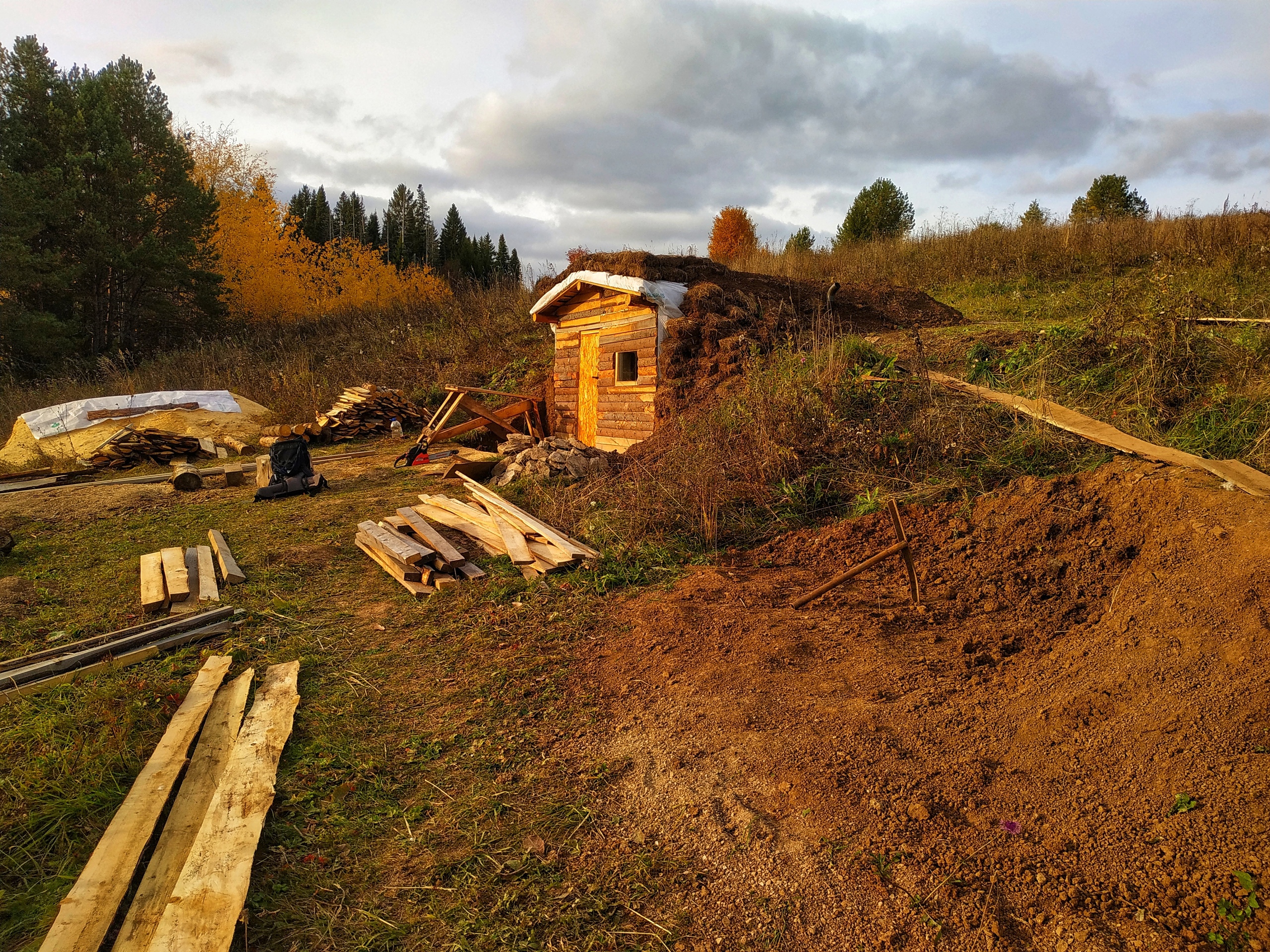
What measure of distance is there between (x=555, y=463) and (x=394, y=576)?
3763 mm

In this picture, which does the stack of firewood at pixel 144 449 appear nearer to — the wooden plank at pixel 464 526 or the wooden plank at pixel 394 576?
the wooden plank at pixel 464 526

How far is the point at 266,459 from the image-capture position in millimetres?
11516

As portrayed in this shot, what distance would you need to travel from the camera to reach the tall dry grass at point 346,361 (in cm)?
1858

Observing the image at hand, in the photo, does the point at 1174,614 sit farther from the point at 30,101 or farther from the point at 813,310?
the point at 30,101

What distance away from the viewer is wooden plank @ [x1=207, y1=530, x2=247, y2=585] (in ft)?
22.1

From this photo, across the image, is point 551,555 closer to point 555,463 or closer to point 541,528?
point 541,528

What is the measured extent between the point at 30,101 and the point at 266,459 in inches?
824

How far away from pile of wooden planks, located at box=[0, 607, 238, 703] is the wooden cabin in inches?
285

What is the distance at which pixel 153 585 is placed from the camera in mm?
6230

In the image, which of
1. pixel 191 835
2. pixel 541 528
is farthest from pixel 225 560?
pixel 191 835

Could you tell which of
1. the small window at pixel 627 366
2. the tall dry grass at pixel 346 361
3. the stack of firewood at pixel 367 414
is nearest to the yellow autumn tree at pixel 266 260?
the tall dry grass at pixel 346 361

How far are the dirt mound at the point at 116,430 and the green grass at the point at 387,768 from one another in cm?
918

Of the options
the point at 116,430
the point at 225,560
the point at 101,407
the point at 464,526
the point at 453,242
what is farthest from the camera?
the point at 453,242

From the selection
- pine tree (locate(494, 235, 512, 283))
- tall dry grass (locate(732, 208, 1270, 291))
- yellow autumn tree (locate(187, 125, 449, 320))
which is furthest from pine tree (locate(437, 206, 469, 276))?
tall dry grass (locate(732, 208, 1270, 291))
